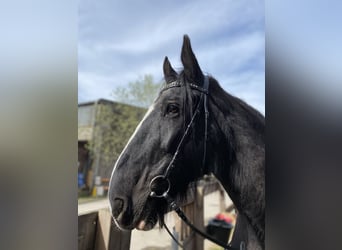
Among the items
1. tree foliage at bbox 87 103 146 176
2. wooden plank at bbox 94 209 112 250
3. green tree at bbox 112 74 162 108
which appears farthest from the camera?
tree foliage at bbox 87 103 146 176

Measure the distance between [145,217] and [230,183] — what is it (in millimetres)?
399

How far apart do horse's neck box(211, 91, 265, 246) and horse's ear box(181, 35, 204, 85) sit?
144 mm

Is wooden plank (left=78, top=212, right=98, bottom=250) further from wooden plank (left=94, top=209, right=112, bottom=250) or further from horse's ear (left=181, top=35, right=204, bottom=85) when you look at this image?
horse's ear (left=181, top=35, right=204, bottom=85)

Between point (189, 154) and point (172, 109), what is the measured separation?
208 mm

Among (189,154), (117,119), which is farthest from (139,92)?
(189,154)

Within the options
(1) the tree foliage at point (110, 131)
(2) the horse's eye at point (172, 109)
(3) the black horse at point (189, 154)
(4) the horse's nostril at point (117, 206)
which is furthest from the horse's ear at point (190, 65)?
(4) the horse's nostril at point (117, 206)

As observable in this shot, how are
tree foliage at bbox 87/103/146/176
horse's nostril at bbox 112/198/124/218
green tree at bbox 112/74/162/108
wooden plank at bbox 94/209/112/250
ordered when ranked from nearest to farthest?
1. horse's nostril at bbox 112/198/124/218
2. wooden plank at bbox 94/209/112/250
3. green tree at bbox 112/74/162/108
4. tree foliage at bbox 87/103/146/176

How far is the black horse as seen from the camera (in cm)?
94

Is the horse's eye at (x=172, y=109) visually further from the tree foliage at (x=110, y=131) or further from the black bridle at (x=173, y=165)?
the tree foliage at (x=110, y=131)

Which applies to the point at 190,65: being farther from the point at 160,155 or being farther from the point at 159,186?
the point at 159,186

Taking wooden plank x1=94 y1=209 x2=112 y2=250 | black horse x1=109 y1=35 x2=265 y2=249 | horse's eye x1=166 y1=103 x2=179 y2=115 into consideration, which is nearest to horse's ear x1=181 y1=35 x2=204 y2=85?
black horse x1=109 y1=35 x2=265 y2=249

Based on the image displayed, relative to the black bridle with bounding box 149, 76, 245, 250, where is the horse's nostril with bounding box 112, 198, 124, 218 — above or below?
below

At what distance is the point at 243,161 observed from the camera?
962 millimetres

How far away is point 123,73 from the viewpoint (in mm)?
1141
